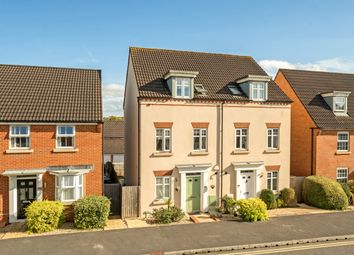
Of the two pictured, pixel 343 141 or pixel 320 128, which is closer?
pixel 320 128

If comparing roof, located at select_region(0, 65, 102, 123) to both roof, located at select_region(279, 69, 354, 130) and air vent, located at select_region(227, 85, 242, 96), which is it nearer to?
air vent, located at select_region(227, 85, 242, 96)

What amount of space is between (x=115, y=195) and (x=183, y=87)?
8375mm

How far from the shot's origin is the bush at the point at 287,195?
2167 centimetres

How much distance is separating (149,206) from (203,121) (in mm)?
6601

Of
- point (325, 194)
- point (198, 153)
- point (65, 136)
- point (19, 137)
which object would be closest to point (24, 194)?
point (19, 137)

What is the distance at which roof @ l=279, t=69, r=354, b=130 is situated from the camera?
24.2 metres

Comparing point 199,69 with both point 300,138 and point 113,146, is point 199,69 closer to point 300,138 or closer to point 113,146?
point 300,138

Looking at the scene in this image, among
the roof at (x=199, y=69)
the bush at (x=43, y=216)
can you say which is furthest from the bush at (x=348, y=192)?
the bush at (x=43, y=216)

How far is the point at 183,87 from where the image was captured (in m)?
20.0

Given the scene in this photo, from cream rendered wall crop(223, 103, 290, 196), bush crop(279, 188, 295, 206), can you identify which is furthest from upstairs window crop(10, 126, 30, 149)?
bush crop(279, 188, 295, 206)

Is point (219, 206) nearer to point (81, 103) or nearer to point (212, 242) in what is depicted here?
point (212, 242)

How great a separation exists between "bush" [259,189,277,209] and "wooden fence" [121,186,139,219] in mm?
8834

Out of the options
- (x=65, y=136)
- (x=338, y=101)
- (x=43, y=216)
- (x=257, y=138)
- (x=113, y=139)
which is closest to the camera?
(x=43, y=216)

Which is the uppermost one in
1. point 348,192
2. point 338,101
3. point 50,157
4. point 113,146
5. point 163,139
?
point 338,101
